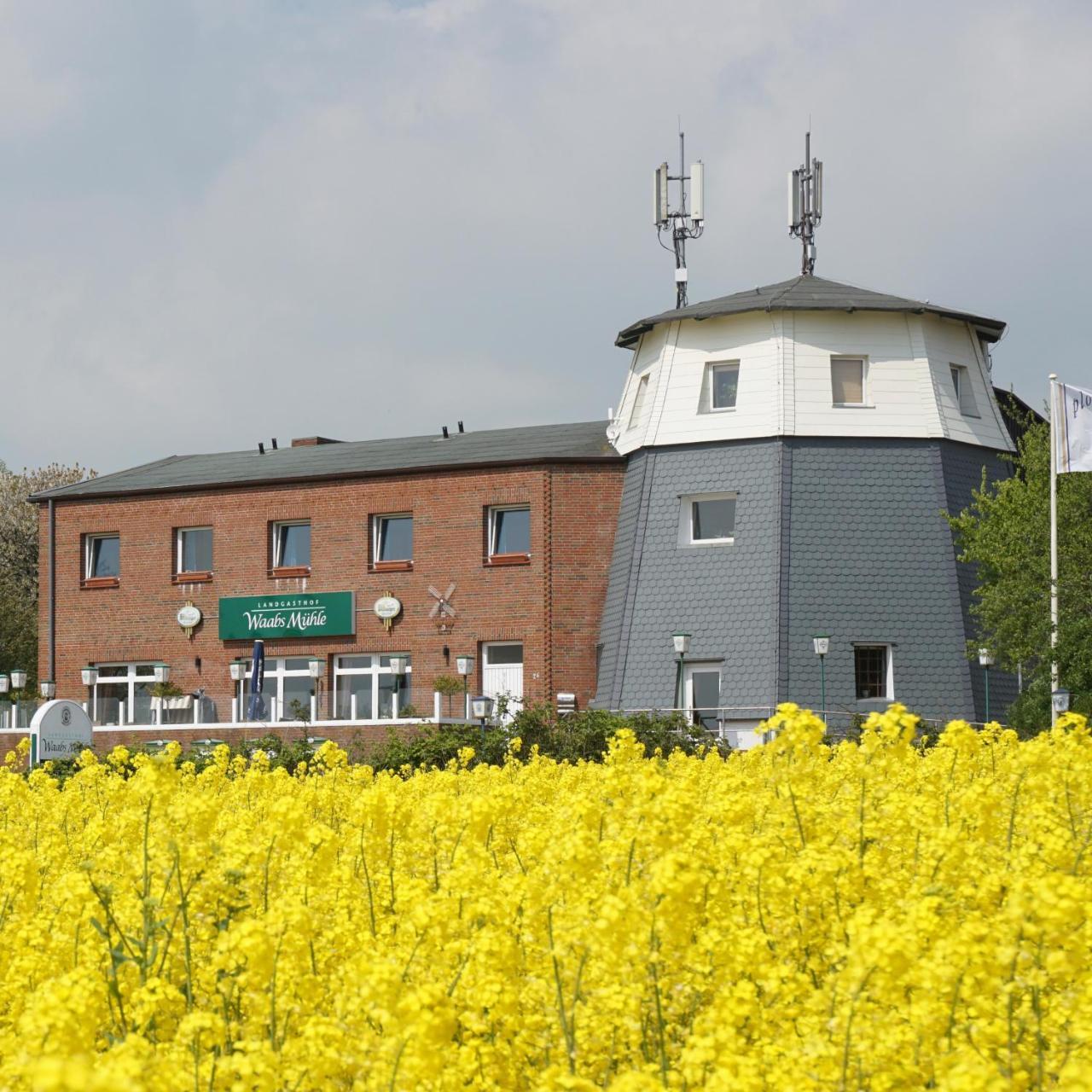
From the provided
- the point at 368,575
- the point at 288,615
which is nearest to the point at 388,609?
the point at 368,575

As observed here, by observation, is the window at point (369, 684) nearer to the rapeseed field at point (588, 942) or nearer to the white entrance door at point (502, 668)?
the white entrance door at point (502, 668)

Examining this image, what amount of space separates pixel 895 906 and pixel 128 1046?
11.2 feet

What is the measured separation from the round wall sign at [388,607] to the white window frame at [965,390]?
14.0m

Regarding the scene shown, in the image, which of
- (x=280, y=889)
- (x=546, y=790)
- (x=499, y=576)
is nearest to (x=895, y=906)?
(x=280, y=889)

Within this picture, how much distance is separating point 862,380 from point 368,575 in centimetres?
1259

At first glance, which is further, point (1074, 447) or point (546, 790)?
point (1074, 447)

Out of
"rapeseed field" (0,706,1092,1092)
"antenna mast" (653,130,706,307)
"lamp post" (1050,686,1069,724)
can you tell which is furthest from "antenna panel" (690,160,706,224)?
"rapeseed field" (0,706,1092,1092)

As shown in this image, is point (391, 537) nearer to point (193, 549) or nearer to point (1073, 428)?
point (193, 549)

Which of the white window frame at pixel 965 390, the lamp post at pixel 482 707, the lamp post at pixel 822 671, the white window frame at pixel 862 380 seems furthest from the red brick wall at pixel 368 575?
the white window frame at pixel 965 390

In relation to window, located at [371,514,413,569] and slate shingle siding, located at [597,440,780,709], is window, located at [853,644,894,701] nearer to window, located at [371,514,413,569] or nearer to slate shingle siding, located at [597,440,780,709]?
slate shingle siding, located at [597,440,780,709]

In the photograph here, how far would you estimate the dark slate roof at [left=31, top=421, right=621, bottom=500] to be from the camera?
40875mm

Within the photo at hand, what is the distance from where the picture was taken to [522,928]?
7219mm

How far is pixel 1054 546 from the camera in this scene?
31.5 meters

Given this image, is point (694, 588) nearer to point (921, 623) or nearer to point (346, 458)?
point (921, 623)
